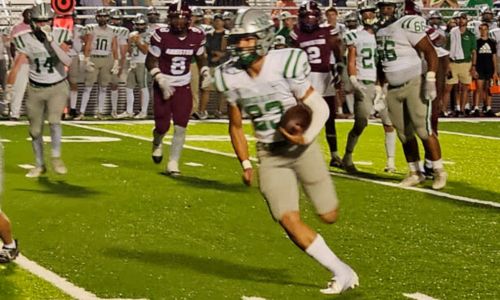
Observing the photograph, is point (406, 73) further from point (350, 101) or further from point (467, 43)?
point (467, 43)

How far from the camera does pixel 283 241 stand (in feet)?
29.2

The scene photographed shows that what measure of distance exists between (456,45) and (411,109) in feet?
33.4

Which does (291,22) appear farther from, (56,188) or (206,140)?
(56,188)

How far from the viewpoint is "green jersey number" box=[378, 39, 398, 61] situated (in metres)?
11.6

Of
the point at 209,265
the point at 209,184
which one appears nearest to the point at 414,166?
the point at 209,184

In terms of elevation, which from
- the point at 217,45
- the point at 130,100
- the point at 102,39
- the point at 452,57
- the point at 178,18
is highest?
the point at 178,18

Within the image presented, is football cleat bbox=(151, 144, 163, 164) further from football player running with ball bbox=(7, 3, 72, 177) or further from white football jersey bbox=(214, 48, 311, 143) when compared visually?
white football jersey bbox=(214, 48, 311, 143)

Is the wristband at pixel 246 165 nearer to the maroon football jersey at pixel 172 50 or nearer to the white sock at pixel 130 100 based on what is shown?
the maroon football jersey at pixel 172 50

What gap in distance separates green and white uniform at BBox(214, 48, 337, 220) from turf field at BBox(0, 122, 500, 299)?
543 mm

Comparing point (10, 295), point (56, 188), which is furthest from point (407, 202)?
point (10, 295)

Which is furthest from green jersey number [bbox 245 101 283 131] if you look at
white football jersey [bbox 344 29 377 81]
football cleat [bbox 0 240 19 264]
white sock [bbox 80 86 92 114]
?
white sock [bbox 80 86 92 114]

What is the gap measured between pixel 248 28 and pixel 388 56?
4924 mm

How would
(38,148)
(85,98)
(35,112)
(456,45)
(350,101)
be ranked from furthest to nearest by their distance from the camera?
(456,45), (350,101), (85,98), (38,148), (35,112)

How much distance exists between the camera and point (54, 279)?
7543mm
